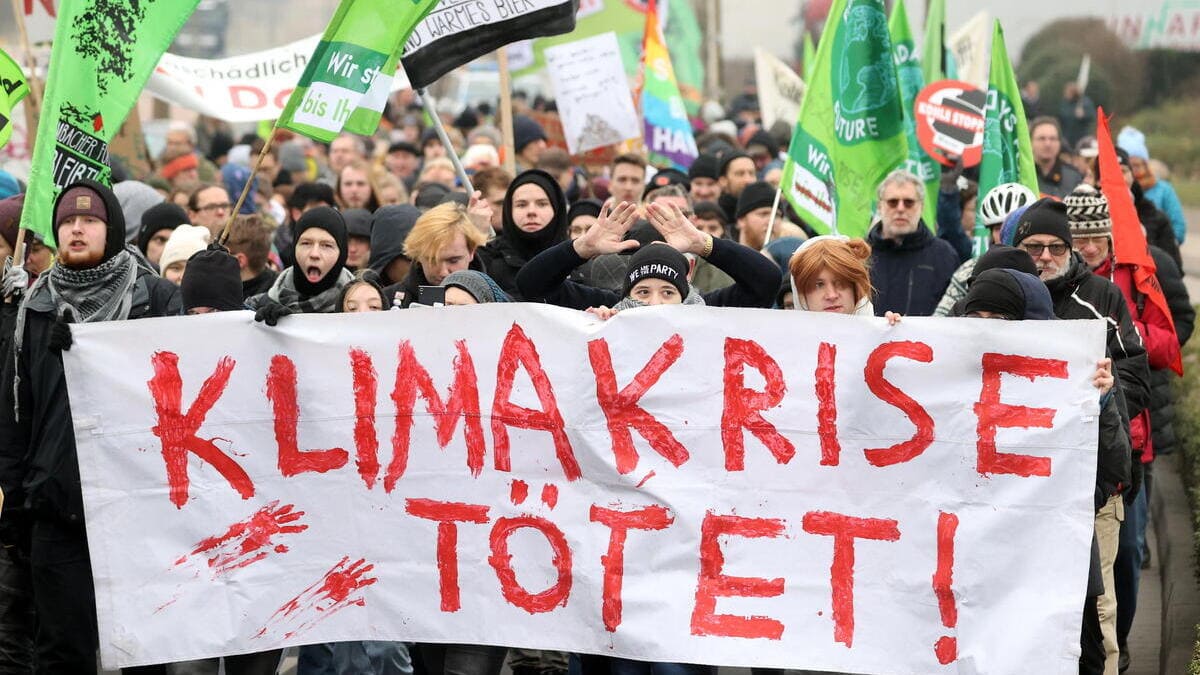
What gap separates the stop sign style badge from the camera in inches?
400

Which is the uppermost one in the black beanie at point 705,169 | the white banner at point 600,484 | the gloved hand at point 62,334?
the black beanie at point 705,169

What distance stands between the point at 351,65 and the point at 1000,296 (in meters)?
2.18

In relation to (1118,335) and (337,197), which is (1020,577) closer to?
(1118,335)

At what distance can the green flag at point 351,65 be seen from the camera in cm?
611

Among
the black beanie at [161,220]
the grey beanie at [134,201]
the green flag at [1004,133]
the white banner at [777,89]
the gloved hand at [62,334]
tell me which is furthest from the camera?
the white banner at [777,89]

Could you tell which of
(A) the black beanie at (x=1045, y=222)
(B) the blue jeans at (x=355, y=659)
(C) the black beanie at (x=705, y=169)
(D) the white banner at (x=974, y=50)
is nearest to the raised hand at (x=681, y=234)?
(A) the black beanie at (x=1045, y=222)

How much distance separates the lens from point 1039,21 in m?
29.9

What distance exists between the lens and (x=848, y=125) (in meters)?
8.67

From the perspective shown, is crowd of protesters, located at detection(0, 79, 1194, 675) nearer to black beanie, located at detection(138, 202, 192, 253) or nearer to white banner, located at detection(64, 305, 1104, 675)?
black beanie, located at detection(138, 202, 192, 253)

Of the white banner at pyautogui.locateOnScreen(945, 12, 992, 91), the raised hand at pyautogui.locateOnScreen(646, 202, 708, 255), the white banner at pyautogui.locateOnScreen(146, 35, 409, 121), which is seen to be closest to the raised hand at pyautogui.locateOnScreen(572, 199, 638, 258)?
the raised hand at pyautogui.locateOnScreen(646, 202, 708, 255)

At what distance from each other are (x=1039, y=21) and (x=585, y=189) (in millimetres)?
19554

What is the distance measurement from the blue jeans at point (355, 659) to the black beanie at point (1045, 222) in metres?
2.39

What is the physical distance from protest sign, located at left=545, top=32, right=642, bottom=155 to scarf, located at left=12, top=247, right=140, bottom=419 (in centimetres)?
601

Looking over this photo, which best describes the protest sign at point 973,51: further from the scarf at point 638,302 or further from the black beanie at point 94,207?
the black beanie at point 94,207
